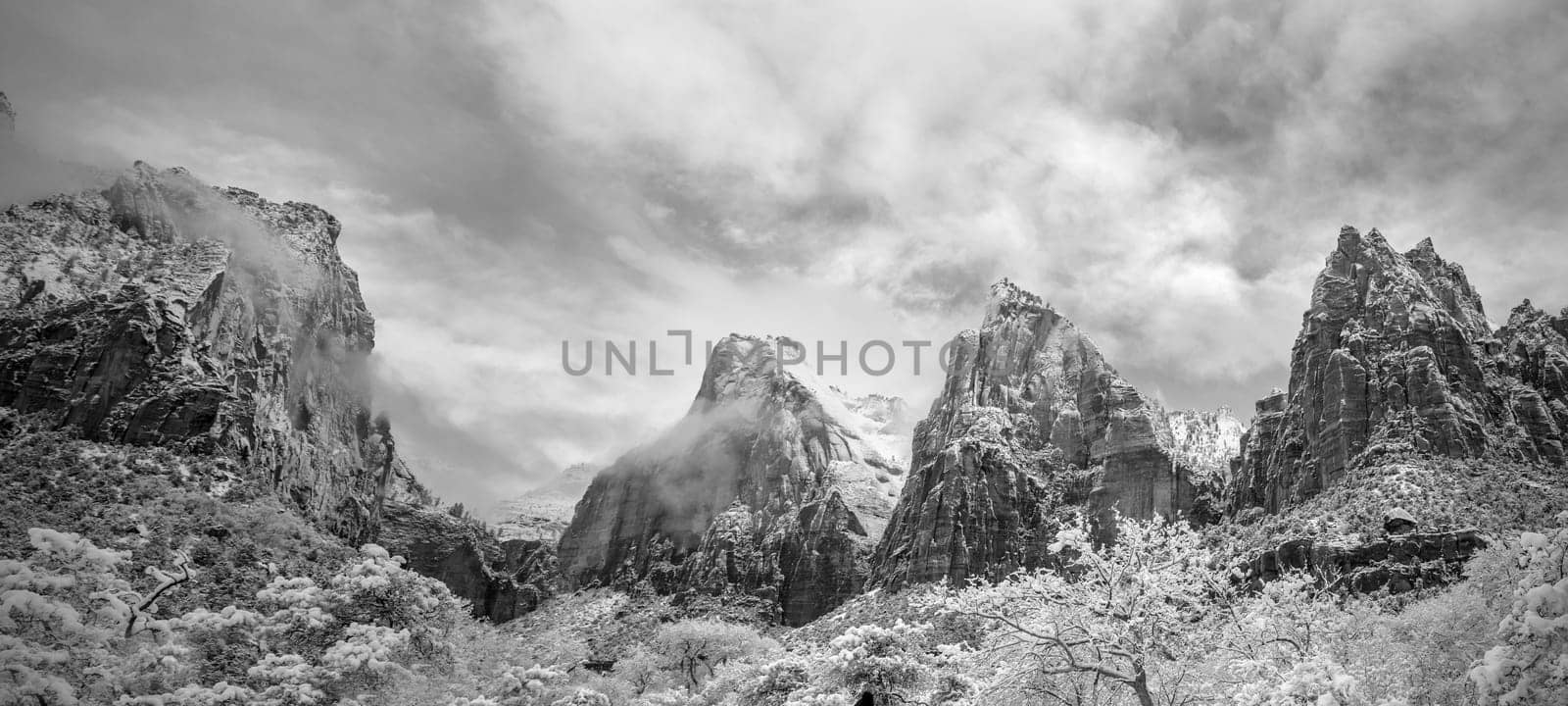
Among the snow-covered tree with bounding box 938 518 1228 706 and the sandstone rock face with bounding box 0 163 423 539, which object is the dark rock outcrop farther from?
the sandstone rock face with bounding box 0 163 423 539

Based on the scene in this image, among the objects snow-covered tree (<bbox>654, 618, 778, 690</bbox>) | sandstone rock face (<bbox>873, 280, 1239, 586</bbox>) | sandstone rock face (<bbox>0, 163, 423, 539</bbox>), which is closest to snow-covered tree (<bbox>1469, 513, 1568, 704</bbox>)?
snow-covered tree (<bbox>654, 618, 778, 690</bbox>)

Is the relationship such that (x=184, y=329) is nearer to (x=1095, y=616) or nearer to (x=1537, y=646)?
(x=1095, y=616)

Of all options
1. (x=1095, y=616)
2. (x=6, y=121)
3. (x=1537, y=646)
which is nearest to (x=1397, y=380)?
(x=1095, y=616)

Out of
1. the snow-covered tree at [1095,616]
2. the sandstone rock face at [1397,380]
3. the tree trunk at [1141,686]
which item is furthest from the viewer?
the sandstone rock face at [1397,380]

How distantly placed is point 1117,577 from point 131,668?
101 ft

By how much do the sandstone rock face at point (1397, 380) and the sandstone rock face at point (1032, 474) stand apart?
56.3ft

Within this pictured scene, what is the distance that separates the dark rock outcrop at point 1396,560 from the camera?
87.1m

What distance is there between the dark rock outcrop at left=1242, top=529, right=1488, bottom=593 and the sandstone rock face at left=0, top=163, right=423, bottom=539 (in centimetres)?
12383

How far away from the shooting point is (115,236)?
478 ft

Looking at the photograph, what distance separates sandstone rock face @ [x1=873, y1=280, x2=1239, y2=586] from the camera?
15688 cm

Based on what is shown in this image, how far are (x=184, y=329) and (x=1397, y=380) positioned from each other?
160 metres

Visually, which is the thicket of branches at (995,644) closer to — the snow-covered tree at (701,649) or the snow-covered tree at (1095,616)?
the snow-covered tree at (1095,616)

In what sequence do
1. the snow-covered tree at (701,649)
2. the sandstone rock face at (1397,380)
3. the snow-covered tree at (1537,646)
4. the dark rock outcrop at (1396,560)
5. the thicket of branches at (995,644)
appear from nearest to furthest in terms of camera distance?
the snow-covered tree at (1537,646)
the thicket of branches at (995,644)
the dark rock outcrop at (1396,560)
the snow-covered tree at (701,649)
the sandstone rock face at (1397,380)

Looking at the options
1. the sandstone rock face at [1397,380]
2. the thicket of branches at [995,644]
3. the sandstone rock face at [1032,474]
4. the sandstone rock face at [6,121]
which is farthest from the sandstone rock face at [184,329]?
the sandstone rock face at [1397,380]
